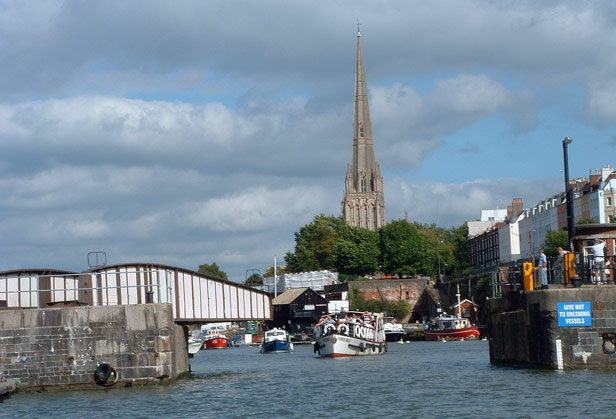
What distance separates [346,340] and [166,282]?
106 ft

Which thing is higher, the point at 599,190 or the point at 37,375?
the point at 599,190

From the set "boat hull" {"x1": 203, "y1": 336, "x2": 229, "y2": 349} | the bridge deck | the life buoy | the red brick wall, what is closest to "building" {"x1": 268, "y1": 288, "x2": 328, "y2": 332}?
"boat hull" {"x1": 203, "y1": 336, "x2": 229, "y2": 349}

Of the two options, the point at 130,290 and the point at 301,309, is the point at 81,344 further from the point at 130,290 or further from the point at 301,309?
the point at 301,309

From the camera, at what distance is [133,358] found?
40406 mm

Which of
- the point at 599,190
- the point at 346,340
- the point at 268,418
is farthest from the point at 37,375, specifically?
the point at 599,190

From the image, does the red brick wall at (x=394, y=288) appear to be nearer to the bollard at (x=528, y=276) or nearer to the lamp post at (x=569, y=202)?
the lamp post at (x=569, y=202)

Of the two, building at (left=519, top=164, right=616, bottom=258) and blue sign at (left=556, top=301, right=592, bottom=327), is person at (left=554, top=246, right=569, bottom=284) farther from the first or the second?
building at (left=519, top=164, right=616, bottom=258)

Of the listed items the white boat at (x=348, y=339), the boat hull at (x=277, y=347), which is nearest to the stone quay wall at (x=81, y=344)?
the white boat at (x=348, y=339)

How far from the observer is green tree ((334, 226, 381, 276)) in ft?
548

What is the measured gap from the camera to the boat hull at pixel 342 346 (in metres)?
76.5

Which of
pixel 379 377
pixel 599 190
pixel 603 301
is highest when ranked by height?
pixel 599 190

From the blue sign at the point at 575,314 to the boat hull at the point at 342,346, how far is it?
39.2 m

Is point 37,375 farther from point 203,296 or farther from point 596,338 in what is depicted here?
point 596,338

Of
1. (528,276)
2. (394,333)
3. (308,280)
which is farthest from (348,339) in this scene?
(308,280)
